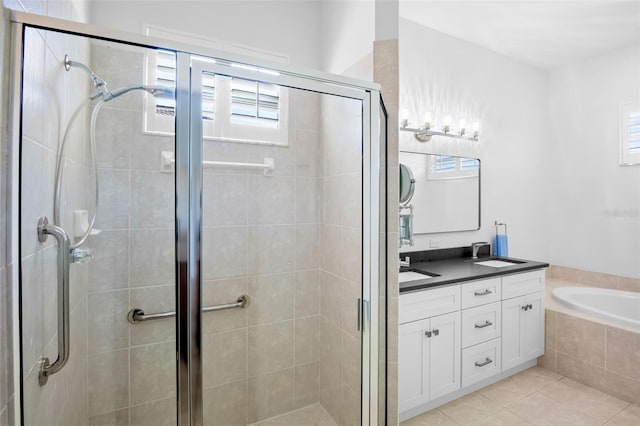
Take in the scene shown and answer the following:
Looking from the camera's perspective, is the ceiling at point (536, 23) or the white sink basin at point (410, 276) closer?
the white sink basin at point (410, 276)

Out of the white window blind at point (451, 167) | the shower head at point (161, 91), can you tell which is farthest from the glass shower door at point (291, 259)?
the white window blind at point (451, 167)

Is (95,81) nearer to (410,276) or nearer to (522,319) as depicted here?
(410,276)

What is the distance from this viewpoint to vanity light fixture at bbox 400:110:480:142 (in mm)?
2533

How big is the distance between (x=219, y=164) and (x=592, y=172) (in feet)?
12.3

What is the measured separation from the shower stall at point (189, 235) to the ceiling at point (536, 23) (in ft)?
5.02

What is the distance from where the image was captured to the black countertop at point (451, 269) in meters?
1.95

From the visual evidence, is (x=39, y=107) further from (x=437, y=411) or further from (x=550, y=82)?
(x=550, y=82)

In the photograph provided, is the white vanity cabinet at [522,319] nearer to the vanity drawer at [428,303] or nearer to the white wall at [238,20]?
the vanity drawer at [428,303]

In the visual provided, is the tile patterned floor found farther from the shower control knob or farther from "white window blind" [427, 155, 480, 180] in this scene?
the shower control knob

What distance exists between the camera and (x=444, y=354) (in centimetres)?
202

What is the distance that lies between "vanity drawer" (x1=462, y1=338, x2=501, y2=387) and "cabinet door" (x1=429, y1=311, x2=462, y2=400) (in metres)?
0.08

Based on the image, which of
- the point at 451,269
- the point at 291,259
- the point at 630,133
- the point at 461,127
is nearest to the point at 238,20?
the point at 291,259

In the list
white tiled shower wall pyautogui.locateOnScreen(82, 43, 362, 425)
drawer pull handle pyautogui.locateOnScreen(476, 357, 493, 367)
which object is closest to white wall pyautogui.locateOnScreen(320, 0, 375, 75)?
white tiled shower wall pyautogui.locateOnScreen(82, 43, 362, 425)

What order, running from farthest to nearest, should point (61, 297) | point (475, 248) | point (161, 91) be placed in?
point (475, 248), point (161, 91), point (61, 297)
